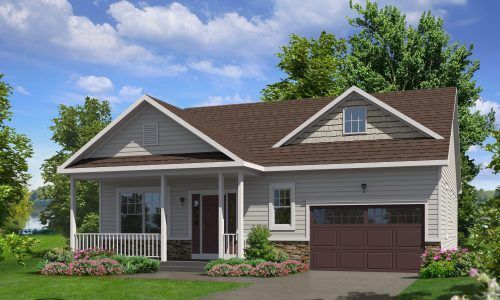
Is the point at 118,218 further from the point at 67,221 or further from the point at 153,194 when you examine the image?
the point at 67,221

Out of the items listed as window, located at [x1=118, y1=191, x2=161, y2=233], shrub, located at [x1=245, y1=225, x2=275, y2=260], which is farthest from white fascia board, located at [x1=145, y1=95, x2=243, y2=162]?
window, located at [x1=118, y1=191, x2=161, y2=233]

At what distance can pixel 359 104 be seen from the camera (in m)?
23.6

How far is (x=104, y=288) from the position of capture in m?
17.5

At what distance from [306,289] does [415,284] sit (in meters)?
3.04

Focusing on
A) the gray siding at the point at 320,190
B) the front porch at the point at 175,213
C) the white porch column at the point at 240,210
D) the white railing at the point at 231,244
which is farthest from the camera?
the front porch at the point at 175,213

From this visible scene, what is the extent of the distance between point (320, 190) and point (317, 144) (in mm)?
1941

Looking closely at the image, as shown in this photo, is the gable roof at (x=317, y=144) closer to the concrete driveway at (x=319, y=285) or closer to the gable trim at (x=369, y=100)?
the gable trim at (x=369, y=100)

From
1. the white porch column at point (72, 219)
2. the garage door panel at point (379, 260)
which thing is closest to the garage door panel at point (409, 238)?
the garage door panel at point (379, 260)

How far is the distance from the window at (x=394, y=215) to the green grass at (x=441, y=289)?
392cm

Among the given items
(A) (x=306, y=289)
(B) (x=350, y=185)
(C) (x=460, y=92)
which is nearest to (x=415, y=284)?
(A) (x=306, y=289)

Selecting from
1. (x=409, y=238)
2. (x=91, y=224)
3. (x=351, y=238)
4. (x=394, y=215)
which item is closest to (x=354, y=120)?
(x=394, y=215)

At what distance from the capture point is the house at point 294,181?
855 inches

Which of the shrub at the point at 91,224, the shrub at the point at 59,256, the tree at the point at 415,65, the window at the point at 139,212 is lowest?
the shrub at the point at 91,224

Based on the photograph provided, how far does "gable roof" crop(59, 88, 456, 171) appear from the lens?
2195cm
